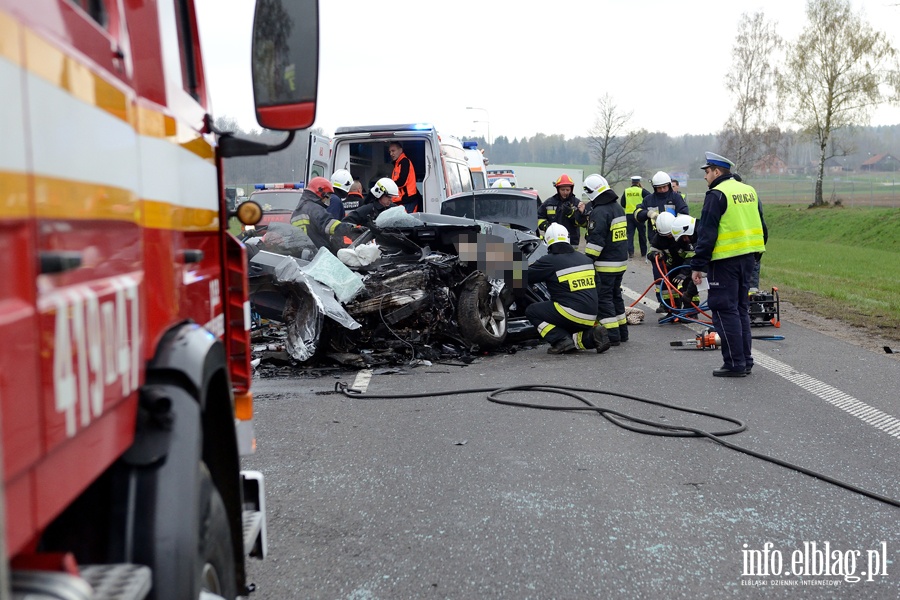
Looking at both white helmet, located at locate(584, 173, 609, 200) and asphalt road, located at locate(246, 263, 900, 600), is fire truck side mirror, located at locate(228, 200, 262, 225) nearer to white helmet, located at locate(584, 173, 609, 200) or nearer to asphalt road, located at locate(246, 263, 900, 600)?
asphalt road, located at locate(246, 263, 900, 600)

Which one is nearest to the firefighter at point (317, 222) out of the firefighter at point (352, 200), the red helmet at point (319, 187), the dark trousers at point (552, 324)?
the red helmet at point (319, 187)

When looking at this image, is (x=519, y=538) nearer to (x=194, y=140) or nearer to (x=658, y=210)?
(x=194, y=140)

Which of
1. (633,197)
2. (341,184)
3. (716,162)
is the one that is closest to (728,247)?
(716,162)

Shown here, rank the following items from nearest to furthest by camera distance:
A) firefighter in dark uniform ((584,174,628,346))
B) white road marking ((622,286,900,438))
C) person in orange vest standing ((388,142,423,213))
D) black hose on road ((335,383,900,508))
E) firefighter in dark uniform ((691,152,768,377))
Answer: black hose on road ((335,383,900,508))
white road marking ((622,286,900,438))
firefighter in dark uniform ((691,152,768,377))
firefighter in dark uniform ((584,174,628,346))
person in orange vest standing ((388,142,423,213))

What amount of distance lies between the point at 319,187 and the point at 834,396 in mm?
6304

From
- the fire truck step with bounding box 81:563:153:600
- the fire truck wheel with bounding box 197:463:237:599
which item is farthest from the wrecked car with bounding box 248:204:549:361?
the fire truck step with bounding box 81:563:153:600

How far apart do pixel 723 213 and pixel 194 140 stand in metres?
6.37

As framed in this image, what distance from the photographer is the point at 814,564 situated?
3.79 m

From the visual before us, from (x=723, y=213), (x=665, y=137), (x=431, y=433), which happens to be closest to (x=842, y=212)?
(x=723, y=213)

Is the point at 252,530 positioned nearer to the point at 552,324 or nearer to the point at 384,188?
the point at 552,324

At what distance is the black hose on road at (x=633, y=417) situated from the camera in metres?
4.94

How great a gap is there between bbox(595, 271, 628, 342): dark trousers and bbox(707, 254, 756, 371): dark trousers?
170cm

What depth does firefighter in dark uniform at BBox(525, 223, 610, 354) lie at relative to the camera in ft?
31.0

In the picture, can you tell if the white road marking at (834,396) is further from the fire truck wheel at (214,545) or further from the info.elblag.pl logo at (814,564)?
the fire truck wheel at (214,545)
